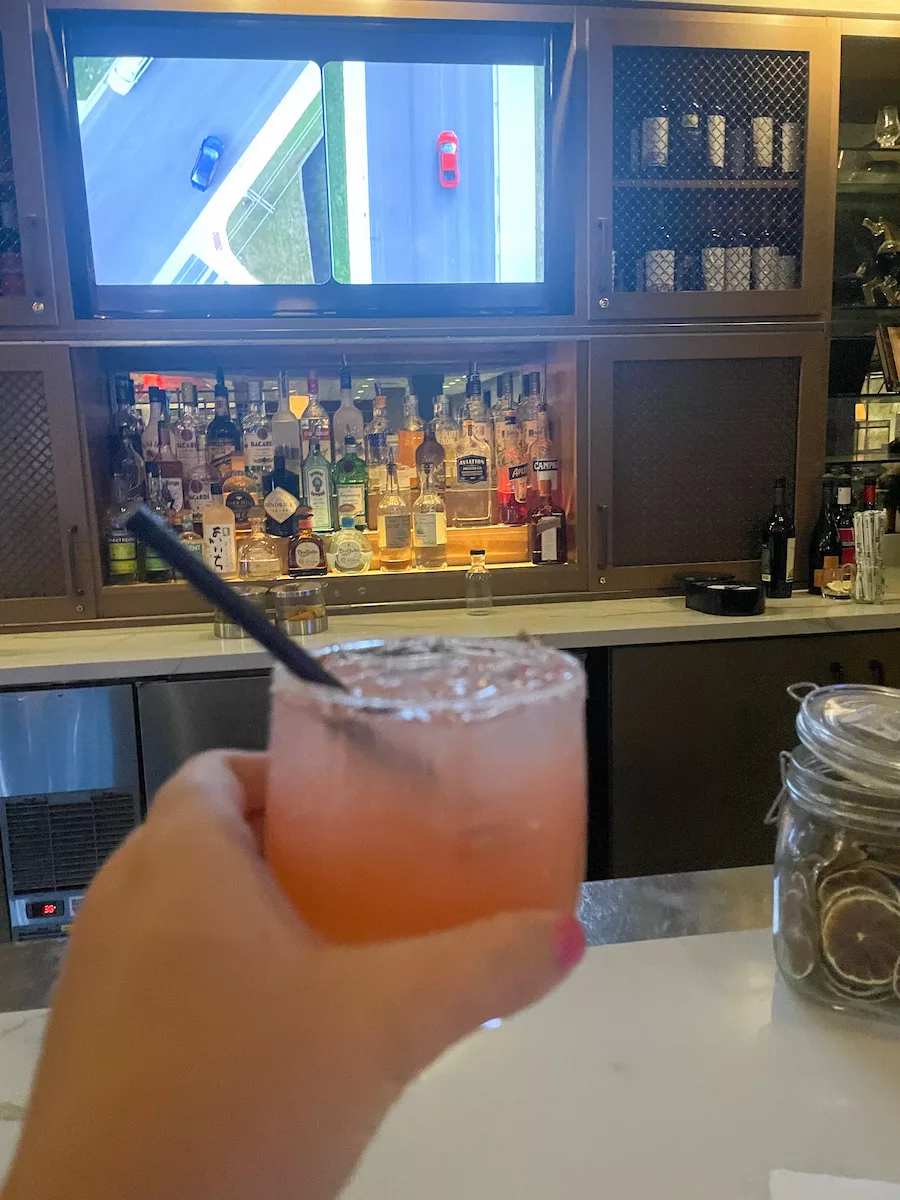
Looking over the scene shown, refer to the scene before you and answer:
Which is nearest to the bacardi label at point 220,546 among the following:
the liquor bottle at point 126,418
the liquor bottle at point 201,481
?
the liquor bottle at point 201,481

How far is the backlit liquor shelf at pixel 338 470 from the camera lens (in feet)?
8.07

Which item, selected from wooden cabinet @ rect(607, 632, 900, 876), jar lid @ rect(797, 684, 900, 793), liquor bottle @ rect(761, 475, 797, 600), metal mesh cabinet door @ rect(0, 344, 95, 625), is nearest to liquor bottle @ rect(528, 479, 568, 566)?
wooden cabinet @ rect(607, 632, 900, 876)

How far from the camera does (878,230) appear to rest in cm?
276

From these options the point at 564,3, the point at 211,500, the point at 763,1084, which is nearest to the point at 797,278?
the point at 564,3

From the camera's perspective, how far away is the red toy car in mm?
2311

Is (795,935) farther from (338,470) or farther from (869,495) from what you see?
(869,495)

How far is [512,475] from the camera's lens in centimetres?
263

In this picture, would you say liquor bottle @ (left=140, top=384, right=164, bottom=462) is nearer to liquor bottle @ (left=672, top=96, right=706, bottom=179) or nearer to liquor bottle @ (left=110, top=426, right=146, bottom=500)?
liquor bottle @ (left=110, top=426, right=146, bottom=500)

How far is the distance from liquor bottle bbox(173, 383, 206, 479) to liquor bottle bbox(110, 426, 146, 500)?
12 cm

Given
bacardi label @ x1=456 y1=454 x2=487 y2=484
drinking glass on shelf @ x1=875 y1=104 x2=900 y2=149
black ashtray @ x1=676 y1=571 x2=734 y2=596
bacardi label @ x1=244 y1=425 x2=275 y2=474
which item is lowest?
black ashtray @ x1=676 y1=571 x2=734 y2=596

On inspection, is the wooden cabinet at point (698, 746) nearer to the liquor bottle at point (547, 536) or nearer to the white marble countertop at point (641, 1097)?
the liquor bottle at point (547, 536)

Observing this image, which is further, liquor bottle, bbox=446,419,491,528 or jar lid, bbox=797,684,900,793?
liquor bottle, bbox=446,419,491,528

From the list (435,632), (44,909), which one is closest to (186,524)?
(435,632)

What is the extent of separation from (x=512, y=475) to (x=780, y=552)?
783 millimetres
